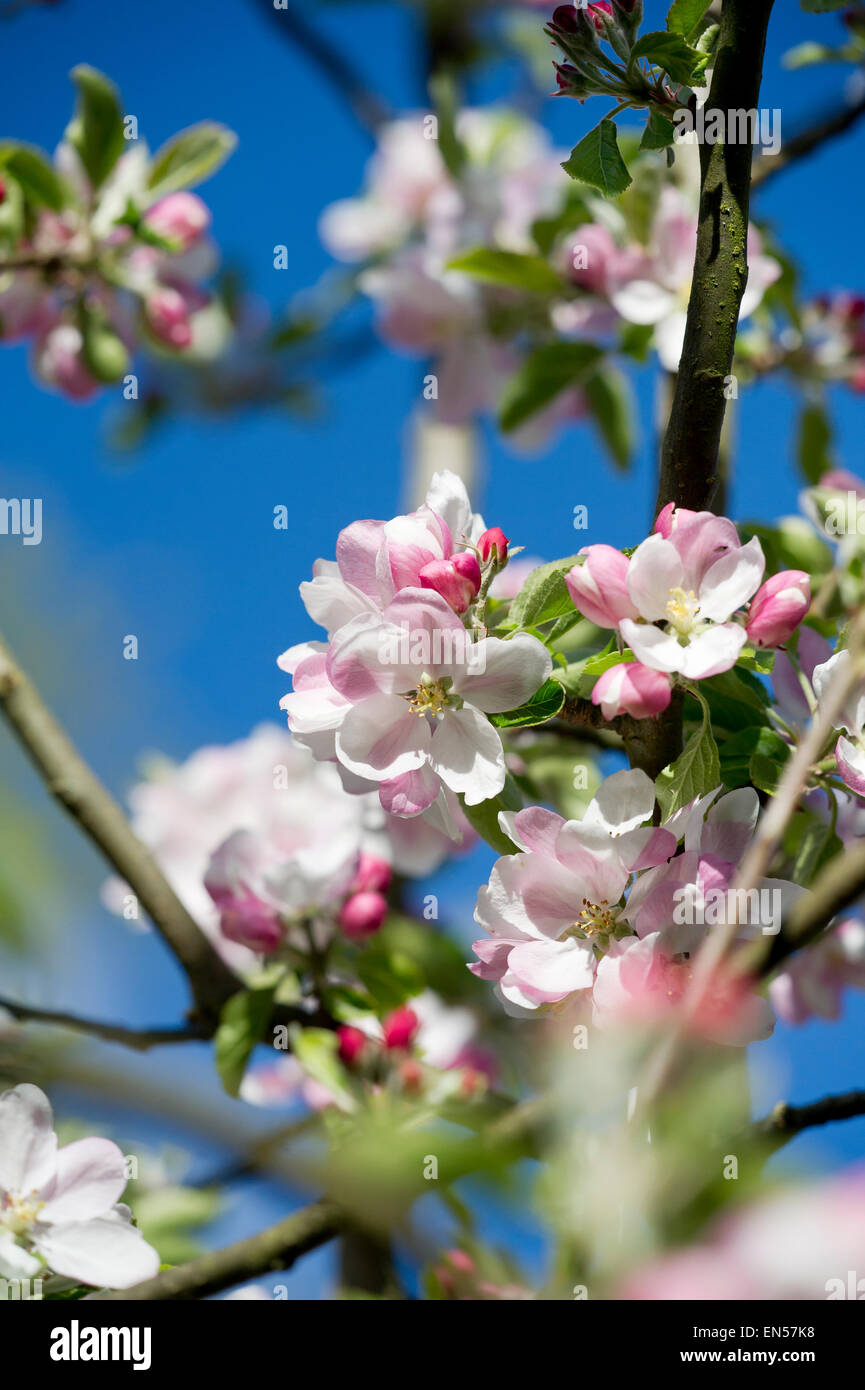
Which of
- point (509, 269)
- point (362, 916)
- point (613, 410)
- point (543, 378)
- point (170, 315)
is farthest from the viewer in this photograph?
point (613, 410)

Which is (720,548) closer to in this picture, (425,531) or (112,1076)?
(425,531)

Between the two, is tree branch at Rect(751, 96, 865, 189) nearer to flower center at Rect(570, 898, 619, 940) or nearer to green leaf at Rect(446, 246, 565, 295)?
green leaf at Rect(446, 246, 565, 295)

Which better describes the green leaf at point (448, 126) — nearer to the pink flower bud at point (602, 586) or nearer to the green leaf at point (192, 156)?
the green leaf at point (192, 156)

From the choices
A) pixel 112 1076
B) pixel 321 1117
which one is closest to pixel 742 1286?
pixel 112 1076

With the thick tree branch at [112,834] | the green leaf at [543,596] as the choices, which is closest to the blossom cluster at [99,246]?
the thick tree branch at [112,834]

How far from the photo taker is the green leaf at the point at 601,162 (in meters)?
0.75

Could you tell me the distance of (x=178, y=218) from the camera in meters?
1.65

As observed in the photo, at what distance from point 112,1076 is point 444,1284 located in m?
0.27

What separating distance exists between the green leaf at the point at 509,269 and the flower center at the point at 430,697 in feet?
2.82

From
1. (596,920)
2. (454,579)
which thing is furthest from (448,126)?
(596,920)

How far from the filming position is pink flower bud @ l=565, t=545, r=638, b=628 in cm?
67

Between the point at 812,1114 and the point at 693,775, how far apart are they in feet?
1.01

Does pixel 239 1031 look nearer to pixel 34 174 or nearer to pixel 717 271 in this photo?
pixel 717 271

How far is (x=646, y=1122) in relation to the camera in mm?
368
